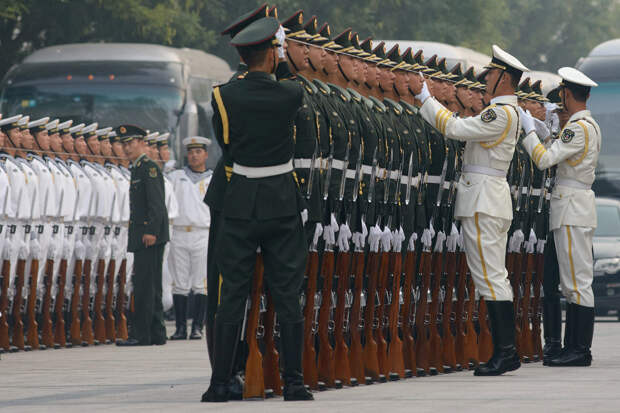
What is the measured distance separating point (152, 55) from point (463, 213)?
520 inches

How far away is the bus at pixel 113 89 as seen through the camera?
73.4 ft

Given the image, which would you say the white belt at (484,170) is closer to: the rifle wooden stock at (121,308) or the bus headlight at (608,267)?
the rifle wooden stock at (121,308)

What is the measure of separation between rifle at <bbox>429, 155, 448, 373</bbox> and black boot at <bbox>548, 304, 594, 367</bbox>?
1149 millimetres

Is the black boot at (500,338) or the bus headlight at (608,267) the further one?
the bus headlight at (608,267)

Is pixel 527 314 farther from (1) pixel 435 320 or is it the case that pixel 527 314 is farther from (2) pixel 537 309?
(1) pixel 435 320

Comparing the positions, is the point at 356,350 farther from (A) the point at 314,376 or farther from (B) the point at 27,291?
(B) the point at 27,291

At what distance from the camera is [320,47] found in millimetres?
9594

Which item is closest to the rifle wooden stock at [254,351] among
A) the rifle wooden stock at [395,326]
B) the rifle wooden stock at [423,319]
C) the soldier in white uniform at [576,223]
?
the rifle wooden stock at [395,326]

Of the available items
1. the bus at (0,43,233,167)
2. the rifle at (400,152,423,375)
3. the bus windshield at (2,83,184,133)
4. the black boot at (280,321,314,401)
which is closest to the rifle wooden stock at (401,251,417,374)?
the rifle at (400,152,423,375)

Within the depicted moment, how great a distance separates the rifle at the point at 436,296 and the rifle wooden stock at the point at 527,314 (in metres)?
1.48

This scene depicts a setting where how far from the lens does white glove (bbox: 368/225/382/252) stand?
10.0m

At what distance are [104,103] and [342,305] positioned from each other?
13.5 m

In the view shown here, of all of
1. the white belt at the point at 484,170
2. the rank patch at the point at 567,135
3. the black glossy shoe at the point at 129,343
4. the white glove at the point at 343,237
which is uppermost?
the rank patch at the point at 567,135

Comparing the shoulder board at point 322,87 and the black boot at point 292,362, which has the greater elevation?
the shoulder board at point 322,87
